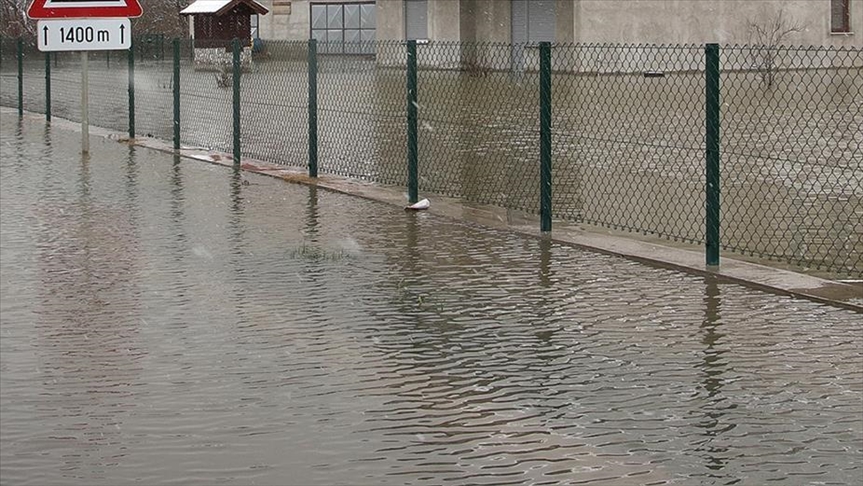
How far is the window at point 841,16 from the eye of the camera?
169 ft

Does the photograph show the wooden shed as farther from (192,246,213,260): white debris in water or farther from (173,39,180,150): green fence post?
(192,246,213,260): white debris in water

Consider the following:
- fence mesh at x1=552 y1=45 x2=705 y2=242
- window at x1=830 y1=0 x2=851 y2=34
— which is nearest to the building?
window at x1=830 y1=0 x2=851 y2=34

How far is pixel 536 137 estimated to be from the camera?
22.2 metres

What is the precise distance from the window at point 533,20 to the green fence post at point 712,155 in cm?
3732

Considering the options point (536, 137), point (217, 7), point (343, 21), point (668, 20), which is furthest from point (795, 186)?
point (343, 21)

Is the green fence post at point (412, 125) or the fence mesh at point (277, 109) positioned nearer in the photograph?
the green fence post at point (412, 125)

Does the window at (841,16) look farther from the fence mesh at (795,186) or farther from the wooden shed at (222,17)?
the fence mesh at (795,186)

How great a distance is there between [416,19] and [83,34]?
37735 millimetres

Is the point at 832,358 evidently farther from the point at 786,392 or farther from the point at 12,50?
the point at 12,50

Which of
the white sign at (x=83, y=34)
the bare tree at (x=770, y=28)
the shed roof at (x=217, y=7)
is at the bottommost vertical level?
the white sign at (x=83, y=34)

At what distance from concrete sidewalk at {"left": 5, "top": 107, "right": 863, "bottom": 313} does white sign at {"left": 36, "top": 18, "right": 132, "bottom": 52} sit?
1.82 metres

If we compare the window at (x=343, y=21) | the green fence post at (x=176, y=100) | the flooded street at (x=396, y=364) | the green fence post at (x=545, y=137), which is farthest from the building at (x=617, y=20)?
the flooded street at (x=396, y=364)

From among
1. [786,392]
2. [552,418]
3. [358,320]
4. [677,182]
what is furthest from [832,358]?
[677,182]

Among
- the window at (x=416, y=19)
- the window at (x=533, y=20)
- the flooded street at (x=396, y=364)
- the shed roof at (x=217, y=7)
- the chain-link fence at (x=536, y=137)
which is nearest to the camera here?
the flooded street at (x=396, y=364)
